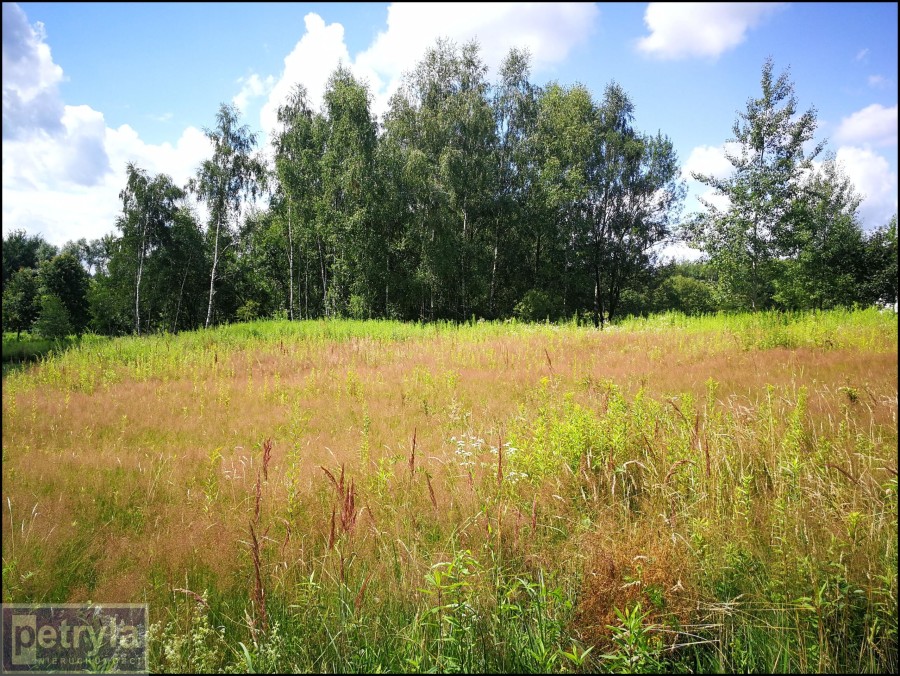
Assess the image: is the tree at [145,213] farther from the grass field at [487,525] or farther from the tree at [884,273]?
the tree at [884,273]

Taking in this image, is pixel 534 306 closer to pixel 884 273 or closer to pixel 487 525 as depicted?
pixel 884 273

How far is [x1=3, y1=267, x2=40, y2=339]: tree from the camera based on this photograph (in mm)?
37156

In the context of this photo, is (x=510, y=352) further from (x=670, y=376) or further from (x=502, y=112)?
(x=502, y=112)

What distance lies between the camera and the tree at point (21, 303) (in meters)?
37.2

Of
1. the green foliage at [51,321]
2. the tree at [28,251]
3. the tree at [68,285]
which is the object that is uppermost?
the tree at [28,251]

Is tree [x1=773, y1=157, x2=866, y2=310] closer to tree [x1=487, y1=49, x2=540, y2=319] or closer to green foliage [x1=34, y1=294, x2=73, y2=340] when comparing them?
tree [x1=487, y1=49, x2=540, y2=319]

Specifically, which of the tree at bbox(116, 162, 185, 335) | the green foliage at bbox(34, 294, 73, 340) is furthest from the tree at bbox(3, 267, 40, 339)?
the tree at bbox(116, 162, 185, 335)

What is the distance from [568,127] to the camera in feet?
96.0

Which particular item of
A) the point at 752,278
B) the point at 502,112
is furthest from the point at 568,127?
the point at 752,278

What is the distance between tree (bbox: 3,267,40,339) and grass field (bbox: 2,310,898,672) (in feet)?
144

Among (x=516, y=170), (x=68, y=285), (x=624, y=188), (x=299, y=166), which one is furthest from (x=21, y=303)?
(x=624, y=188)

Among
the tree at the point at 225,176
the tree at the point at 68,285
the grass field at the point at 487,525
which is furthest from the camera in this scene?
the tree at the point at 68,285

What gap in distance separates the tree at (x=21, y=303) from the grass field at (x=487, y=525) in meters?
43.8

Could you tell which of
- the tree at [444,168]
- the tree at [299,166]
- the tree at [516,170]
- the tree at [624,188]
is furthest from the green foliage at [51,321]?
the tree at [624,188]
